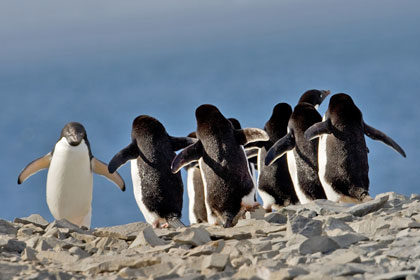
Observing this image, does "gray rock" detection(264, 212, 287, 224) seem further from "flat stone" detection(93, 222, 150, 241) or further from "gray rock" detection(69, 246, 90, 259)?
"gray rock" detection(69, 246, 90, 259)

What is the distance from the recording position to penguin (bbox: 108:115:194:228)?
851 centimetres

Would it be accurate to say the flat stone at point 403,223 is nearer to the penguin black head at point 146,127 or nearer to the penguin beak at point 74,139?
the penguin black head at point 146,127

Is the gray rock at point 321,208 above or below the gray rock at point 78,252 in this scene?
above

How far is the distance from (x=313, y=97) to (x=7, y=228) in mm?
5320

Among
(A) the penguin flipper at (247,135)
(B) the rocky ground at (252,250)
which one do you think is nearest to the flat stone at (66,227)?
(B) the rocky ground at (252,250)

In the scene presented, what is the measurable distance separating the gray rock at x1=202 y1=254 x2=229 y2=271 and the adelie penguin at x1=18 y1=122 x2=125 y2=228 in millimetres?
5162

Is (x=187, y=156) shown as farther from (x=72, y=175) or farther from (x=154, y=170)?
(x=72, y=175)

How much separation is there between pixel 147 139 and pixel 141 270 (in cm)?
392

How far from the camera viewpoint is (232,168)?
26.2ft

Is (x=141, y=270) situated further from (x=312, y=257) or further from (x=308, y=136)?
(x=308, y=136)

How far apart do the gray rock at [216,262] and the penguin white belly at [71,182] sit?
17.1ft

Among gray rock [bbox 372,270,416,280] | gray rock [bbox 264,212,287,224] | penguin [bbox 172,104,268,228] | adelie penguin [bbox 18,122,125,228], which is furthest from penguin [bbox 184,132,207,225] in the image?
gray rock [bbox 372,270,416,280]

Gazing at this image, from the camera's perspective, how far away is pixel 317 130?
8.45 m

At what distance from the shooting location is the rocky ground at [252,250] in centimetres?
468
